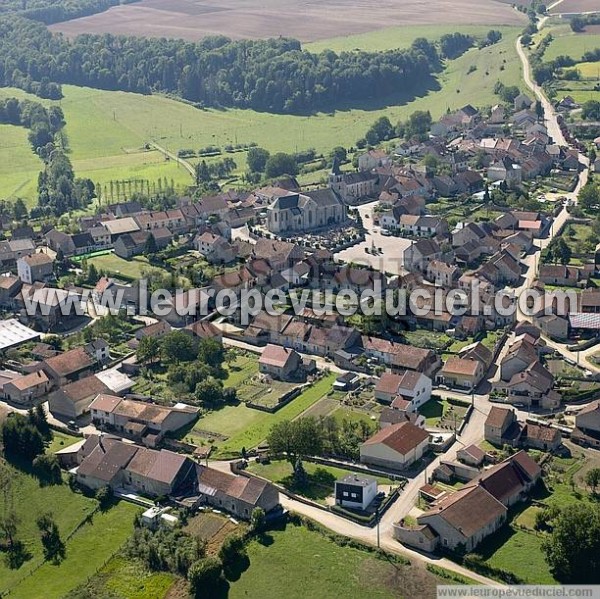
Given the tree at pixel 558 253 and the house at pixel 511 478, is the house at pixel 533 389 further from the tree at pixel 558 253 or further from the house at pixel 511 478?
the tree at pixel 558 253

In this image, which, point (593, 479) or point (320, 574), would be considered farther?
point (593, 479)

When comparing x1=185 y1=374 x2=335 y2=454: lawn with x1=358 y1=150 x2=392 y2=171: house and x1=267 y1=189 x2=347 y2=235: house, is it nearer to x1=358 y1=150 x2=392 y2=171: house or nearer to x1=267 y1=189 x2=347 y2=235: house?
x1=267 y1=189 x2=347 y2=235: house

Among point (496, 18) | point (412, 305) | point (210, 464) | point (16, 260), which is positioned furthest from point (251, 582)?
point (496, 18)

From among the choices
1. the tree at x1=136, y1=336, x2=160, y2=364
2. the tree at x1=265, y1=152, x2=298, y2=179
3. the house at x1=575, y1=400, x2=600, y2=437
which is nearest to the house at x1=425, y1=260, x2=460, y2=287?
the house at x1=575, y1=400, x2=600, y2=437

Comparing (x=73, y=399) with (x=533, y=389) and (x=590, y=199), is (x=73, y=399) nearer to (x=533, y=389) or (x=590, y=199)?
(x=533, y=389)

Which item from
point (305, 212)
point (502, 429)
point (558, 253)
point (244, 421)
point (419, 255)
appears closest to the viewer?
point (502, 429)

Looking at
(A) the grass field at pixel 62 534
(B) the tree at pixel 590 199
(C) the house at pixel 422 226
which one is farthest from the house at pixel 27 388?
(B) the tree at pixel 590 199

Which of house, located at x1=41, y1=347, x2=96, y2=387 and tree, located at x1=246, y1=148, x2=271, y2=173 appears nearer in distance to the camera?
house, located at x1=41, y1=347, x2=96, y2=387

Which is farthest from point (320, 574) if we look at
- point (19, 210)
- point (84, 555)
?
point (19, 210)
